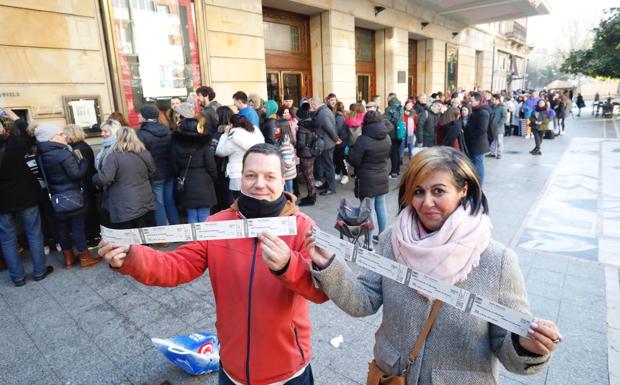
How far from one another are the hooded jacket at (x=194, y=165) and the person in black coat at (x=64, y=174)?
1.10 metres

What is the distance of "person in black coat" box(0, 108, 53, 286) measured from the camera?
4098 millimetres

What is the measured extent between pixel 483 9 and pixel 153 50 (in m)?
16.0

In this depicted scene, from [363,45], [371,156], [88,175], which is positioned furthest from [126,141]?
[363,45]

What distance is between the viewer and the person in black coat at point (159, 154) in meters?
5.13

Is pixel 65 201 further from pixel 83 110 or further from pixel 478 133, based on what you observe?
pixel 478 133

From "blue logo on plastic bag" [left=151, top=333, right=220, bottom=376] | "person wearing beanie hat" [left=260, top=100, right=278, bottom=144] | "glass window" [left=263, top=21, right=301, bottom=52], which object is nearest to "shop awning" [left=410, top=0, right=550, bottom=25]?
"glass window" [left=263, top=21, right=301, bottom=52]

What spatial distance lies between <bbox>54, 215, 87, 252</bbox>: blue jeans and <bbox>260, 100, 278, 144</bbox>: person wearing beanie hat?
10.4ft

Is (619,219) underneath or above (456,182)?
underneath

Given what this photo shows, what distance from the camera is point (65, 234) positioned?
4762 mm

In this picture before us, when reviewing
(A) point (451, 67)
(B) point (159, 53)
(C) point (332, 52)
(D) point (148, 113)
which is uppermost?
(A) point (451, 67)

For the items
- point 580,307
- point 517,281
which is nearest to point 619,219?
point 580,307

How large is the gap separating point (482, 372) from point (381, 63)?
47.5 ft

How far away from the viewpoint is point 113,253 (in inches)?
55.9

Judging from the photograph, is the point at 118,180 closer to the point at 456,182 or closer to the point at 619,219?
the point at 456,182
